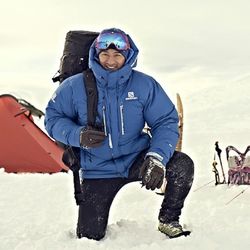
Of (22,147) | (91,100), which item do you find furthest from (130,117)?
(22,147)

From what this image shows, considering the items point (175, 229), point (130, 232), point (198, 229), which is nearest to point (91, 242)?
point (130, 232)

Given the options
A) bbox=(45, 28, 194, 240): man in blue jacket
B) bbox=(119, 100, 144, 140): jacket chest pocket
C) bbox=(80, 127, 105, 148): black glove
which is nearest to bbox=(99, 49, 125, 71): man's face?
bbox=(45, 28, 194, 240): man in blue jacket

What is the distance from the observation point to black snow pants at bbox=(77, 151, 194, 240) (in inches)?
136

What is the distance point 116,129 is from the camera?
11.2 ft

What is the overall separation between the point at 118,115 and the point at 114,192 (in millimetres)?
615

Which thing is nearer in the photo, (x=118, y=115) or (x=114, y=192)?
(x=118, y=115)

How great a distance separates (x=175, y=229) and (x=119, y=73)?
117 cm

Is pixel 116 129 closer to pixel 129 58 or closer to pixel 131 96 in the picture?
pixel 131 96

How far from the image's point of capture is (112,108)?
3.39 m

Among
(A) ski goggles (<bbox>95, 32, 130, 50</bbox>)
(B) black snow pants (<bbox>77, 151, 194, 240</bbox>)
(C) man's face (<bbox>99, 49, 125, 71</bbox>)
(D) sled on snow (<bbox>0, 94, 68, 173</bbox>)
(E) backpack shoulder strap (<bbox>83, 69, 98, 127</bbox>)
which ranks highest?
(A) ski goggles (<bbox>95, 32, 130, 50</bbox>)

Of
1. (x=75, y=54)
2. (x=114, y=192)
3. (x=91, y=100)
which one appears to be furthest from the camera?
(x=75, y=54)

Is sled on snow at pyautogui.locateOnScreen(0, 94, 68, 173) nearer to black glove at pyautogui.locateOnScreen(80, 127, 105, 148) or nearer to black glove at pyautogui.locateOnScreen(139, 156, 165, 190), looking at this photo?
black glove at pyautogui.locateOnScreen(80, 127, 105, 148)

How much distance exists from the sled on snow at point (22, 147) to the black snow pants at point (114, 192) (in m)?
3.46

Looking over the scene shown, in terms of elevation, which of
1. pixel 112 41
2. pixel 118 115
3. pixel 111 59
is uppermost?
pixel 112 41
